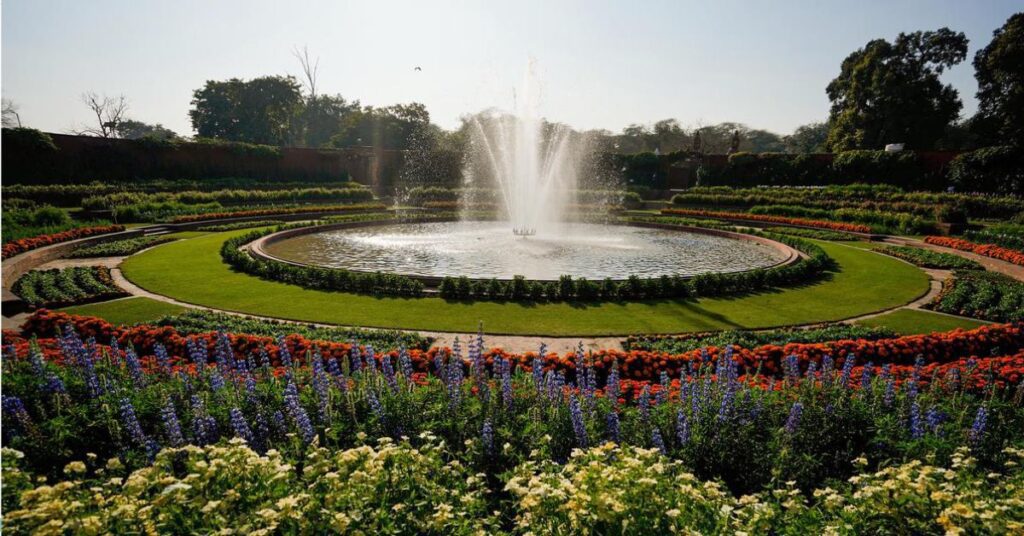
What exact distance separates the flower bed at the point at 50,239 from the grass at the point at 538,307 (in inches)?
130

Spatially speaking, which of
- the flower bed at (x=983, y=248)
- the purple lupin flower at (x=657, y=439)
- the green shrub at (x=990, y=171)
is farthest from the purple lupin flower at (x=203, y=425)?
the green shrub at (x=990, y=171)

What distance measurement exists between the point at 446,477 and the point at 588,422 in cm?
158

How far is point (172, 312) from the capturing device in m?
10.1

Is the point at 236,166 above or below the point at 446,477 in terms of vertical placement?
above

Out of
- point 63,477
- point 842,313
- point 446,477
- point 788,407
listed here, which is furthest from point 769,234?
point 63,477

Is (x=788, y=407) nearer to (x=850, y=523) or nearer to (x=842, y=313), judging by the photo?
(x=850, y=523)

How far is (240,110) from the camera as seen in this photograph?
197ft

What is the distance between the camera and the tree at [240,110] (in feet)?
196

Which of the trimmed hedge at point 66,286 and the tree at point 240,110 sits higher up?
the tree at point 240,110

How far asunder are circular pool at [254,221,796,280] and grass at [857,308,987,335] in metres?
4.17

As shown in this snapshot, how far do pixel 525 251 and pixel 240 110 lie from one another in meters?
55.8

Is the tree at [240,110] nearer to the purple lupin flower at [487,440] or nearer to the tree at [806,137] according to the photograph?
the purple lupin flower at [487,440]

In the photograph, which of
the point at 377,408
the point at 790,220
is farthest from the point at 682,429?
the point at 790,220

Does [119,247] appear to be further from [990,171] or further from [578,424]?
[990,171]
